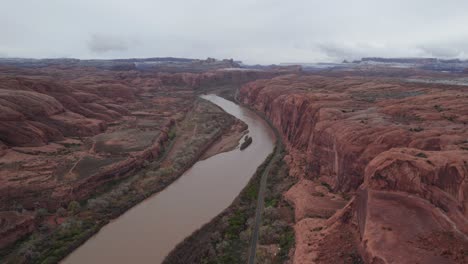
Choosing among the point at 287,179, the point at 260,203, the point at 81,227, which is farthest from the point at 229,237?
the point at 81,227

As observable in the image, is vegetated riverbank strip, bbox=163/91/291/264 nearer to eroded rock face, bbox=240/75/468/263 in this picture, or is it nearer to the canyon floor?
the canyon floor

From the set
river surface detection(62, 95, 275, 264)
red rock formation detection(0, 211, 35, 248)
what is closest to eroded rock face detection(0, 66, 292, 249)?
red rock formation detection(0, 211, 35, 248)

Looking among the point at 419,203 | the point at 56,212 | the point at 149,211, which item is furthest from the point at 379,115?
the point at 56,212

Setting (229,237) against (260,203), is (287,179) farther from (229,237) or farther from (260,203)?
(229,237)

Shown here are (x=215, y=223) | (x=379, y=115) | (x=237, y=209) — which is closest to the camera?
(x=215, y=223)

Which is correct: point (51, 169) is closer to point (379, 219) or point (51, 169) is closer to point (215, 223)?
point (215, 223)

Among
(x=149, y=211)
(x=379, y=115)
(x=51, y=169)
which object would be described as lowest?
(x=149, y=211)
